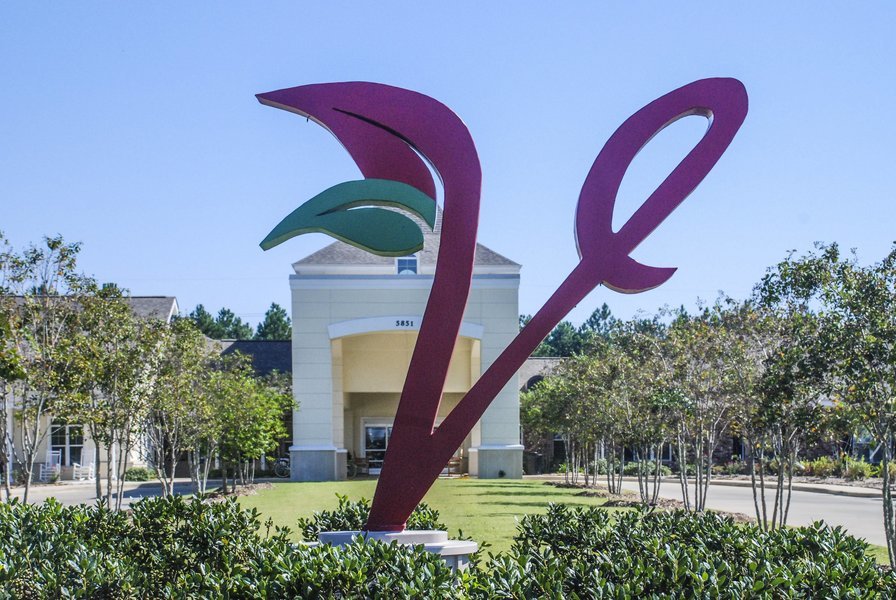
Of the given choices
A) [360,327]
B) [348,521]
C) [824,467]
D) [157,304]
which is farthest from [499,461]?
[348,521]

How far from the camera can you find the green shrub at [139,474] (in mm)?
36625

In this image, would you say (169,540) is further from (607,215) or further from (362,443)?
(362,443)

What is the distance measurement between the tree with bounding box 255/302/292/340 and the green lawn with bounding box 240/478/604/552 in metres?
46.9

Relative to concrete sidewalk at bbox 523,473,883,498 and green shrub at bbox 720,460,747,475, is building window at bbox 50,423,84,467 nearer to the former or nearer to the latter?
concrete sidewalk at bbox 523,473,883,498

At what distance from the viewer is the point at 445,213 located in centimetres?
1090

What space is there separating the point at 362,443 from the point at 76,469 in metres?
11.5

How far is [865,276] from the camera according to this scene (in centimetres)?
1212

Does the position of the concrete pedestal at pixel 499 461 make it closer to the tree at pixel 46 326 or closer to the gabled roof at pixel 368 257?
the gabled roof at pixel 368 257

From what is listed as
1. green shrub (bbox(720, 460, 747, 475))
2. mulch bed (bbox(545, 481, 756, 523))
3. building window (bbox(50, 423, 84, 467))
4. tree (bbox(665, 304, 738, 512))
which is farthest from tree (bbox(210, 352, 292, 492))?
green shrub (bbox(720, 460, 747, 475))

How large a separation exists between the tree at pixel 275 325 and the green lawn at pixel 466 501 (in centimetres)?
4685

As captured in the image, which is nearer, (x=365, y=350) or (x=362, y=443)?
(x=365, y=350)

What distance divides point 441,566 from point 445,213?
450 cm

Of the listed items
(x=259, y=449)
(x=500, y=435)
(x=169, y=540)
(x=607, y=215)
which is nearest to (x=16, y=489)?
(x=259, y=449)

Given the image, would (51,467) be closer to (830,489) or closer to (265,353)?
(265,353)
